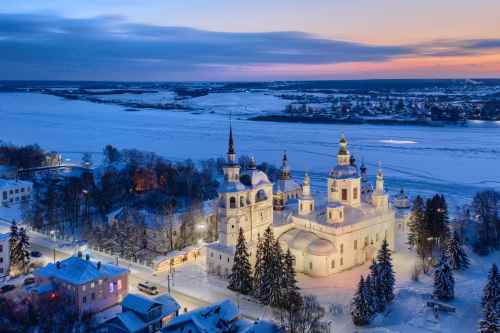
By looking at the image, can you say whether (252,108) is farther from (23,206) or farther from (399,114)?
(23,206)

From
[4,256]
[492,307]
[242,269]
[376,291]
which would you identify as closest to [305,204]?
[242,269]

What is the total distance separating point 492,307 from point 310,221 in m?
11.9

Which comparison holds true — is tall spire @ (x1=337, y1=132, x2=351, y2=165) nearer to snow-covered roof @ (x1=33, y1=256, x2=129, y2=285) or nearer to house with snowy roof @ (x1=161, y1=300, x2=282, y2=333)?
house with snowy roof @ (x1=161, y1=300, x2=282, y2=333)

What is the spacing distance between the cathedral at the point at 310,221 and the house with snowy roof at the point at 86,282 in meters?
5.69

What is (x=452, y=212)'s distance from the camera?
4091 cm

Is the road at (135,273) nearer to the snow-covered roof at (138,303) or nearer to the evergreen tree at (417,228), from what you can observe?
the snow-covered roof at (138,303)

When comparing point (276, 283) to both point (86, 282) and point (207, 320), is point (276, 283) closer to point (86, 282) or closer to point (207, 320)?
point (207, 320)

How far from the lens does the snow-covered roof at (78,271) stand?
24.9m

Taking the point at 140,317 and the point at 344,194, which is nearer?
the point at 140,317

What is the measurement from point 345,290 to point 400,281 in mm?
3399

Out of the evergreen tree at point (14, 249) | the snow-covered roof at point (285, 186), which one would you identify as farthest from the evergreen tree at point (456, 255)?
the evergreen tree at point (14, 249)

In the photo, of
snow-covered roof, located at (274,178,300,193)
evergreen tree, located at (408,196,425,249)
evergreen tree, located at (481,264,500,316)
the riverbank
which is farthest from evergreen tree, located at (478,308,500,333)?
the riverbank

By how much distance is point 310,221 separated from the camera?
31016mm

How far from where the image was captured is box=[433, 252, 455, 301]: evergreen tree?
25344mm
